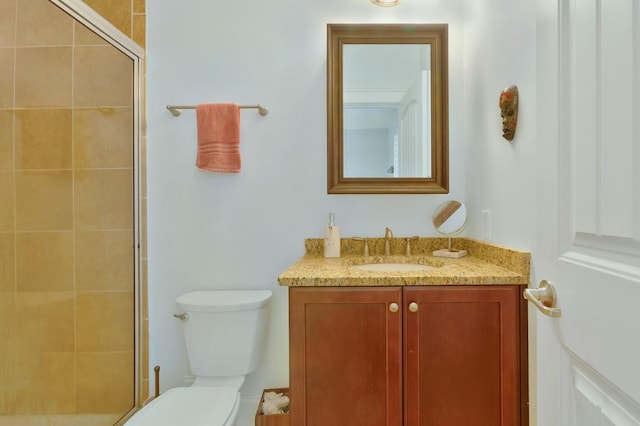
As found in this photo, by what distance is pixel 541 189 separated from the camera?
2.25 feet

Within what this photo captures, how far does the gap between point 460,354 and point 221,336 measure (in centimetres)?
96

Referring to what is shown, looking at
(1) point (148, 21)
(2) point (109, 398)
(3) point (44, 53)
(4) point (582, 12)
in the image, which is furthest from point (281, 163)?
(2) point (109, 398)

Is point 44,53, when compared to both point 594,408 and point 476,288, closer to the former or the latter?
point 476,288

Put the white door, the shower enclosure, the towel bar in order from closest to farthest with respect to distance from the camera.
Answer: the white door < the shower enclosure < the towel bar

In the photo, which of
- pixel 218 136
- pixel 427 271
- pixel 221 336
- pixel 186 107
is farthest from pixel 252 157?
pixel 427 271

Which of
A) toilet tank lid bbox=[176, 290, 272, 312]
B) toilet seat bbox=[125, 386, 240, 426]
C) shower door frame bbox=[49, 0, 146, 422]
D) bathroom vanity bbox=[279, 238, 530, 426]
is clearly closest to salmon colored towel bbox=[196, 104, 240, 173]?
shower door frame bbox=[49, 0, 146, 422]

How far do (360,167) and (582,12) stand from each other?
3.68 ft

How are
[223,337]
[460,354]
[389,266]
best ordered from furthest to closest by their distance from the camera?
1. [389,266]
2. [223,337]
3. [460,354]

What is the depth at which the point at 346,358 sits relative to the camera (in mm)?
1081

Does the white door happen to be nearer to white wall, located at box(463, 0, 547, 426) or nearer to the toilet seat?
white wall, located at box(463, 0, 547, 426)

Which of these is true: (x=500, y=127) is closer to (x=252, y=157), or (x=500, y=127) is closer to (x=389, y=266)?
(x=389, y=266)

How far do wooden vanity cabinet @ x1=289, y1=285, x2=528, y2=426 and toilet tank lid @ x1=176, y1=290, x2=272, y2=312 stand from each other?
0.42 metres

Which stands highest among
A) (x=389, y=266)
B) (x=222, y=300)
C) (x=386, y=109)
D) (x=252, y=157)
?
(x=386, y=109)

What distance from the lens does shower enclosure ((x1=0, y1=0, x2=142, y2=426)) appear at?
1326 millimetres
